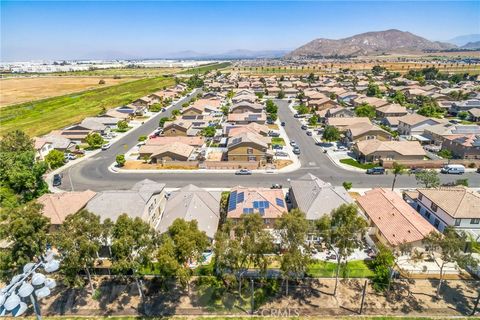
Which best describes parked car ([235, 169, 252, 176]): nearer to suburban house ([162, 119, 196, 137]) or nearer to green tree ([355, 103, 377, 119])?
suburban house ([162, 119, 196, 137])

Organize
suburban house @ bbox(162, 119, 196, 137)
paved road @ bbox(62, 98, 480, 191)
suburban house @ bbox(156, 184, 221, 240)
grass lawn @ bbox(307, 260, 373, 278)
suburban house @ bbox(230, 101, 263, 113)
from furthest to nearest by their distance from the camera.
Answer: suburban house @ bbox(230, 101, 263, 113)
suburban house @ bbox(162, 119, 196, 137)
paved road @ bbox(62, 98, 480, 191)
suburban house @ bbox(156, 184, 221, 240)
grass lawn @ bbox(307, 260, 373, 278)

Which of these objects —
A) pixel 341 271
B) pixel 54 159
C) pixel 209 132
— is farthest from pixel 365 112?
pixel 54 159

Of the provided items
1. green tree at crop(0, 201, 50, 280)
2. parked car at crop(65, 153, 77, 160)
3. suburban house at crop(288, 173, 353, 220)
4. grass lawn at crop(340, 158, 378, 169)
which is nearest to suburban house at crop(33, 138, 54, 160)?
parked car at crop(65, 153, 77, 160)

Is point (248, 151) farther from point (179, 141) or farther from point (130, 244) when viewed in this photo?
point (130, 244)

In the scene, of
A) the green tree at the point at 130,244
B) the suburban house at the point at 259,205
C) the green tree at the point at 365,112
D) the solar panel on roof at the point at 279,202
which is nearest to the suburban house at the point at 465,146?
the green tree at the point at 365,112

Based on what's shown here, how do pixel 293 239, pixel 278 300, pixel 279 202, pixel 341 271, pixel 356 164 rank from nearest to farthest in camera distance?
pixel 293 239 → pixel 278 300 → pixel 341 271 → pixel 279 202 → pixel 356 164

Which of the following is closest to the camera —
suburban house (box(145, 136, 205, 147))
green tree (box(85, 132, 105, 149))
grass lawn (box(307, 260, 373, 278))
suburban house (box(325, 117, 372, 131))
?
grass lawn (box(307, 260, 373, 278))

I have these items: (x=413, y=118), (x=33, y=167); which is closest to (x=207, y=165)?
(x=33, y=167)
